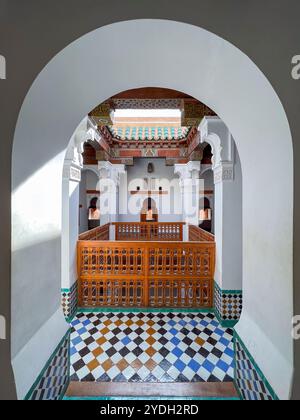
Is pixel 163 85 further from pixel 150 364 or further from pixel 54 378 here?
pixel 150 364

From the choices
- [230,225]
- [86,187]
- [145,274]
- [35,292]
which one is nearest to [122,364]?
[145,274]

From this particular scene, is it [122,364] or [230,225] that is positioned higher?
[230,225]

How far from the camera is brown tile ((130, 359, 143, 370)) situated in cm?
204

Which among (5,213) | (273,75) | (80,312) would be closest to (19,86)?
(5,213)

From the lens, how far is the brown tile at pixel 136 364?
6.68 feet

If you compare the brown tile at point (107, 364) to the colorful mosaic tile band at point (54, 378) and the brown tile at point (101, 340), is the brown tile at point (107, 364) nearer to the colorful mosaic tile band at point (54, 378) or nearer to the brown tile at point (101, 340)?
the brown tile at point (101, 340)

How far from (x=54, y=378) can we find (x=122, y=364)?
3.31 feet

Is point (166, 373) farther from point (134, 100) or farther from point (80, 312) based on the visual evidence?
point (134, 100)

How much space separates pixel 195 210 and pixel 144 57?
5514 mm

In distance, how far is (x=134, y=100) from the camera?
2904 millimetres

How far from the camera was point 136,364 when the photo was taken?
2.08m

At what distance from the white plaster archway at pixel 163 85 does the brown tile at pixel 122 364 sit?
105cm

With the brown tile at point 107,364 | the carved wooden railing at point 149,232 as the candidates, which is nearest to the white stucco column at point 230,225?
the brown tile at point 107,364

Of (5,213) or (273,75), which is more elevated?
(273,75)
